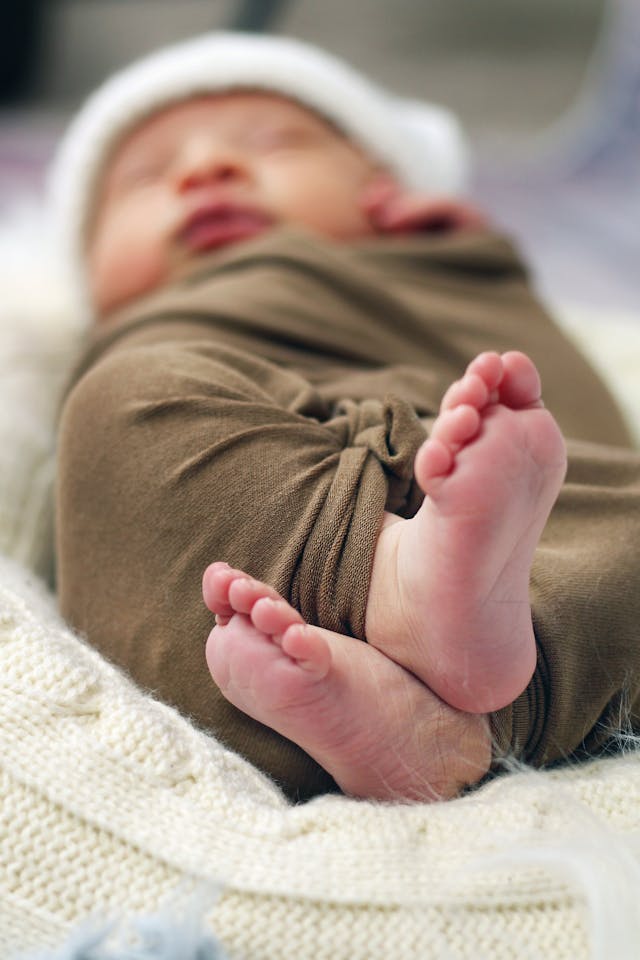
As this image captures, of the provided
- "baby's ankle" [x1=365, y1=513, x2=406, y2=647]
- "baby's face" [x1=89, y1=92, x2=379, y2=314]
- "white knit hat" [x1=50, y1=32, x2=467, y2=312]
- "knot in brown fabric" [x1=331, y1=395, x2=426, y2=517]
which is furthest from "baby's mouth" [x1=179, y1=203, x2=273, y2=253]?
"baby's ankle" [x1=365, y1=513, x2=406, y2=647]

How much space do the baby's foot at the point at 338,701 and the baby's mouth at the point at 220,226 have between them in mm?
717

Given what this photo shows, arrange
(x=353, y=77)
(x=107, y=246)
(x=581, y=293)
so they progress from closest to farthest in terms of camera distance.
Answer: (x=107, y=246) < (x=353, y=77) < (x=581, y=293)

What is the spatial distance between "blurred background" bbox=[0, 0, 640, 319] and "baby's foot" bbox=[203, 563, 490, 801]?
1.51m

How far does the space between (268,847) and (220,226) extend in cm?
85

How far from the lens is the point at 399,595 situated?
64 cm

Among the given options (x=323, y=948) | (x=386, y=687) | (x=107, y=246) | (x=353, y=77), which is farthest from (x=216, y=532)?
(x=353, y=77)

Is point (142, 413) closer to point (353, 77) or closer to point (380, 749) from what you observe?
point (380, 749)

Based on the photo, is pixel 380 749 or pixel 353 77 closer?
pixel 380 749

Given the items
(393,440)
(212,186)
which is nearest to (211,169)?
(212,186)

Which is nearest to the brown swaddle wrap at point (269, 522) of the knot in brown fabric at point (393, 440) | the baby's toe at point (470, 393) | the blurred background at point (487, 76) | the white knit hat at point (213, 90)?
the knot in brown fabric at point (393, 440)

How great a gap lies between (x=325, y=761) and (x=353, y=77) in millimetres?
1264

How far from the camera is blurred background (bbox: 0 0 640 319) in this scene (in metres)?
2.24

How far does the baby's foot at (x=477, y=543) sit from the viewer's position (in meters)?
0.59

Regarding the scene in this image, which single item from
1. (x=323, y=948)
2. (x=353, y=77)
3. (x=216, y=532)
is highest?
(x=353, y=77)
